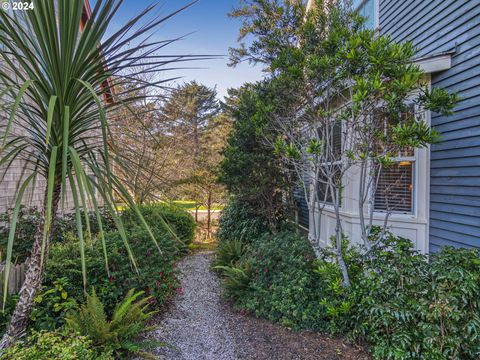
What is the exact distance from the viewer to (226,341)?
344 centimetres

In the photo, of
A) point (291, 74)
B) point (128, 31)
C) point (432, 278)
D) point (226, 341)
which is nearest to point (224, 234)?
point (226, 341)

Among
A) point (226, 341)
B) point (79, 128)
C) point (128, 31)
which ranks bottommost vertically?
point (226, 341)

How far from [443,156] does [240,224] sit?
4776 mm

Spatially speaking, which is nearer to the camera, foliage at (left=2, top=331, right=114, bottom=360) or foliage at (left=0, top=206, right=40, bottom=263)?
foliage at (left=2, top=331, right=114, bottom=360)

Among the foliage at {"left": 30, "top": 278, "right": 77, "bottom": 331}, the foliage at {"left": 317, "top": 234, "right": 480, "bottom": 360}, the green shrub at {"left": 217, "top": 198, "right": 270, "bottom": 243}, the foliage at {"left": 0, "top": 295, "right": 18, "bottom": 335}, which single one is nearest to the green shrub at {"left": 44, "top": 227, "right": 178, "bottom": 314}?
the foliage at {"left": 30, "top": 278, "right": 77, "bottom": 331}

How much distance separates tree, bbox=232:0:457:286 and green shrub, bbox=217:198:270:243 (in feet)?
9.79

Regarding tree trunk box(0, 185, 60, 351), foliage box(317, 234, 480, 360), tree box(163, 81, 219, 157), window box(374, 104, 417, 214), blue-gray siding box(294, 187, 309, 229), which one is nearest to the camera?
tree trunk box(0, 185, 60, 351)

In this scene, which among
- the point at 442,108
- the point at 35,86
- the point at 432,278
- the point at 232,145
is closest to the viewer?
the point at 35,86

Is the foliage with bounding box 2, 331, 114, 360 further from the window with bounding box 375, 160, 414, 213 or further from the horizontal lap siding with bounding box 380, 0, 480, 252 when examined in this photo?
the horizontal lap siding with bounding box 380, 0, 480, 252

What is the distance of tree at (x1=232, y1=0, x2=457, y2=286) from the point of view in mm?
3193

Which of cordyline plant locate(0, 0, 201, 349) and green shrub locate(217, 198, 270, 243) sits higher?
cordyline plant locate(0, 0, 201, 349)

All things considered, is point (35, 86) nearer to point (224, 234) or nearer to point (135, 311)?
point (135, 311)

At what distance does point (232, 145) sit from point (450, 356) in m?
5.03

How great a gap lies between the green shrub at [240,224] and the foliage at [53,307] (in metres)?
4.13
